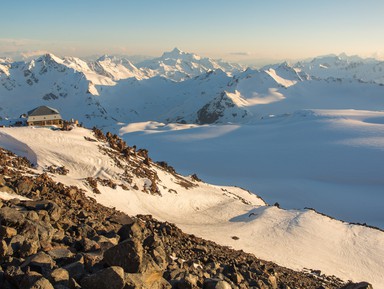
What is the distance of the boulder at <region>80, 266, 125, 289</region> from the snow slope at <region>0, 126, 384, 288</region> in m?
17.1

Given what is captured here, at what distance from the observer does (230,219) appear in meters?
32.3

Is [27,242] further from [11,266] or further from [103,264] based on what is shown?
[103,264]

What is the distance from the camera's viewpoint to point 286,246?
26969 millimetres

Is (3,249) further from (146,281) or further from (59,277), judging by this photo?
(146,281)

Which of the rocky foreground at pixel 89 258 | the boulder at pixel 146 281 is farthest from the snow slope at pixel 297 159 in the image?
the boulder at pixel 146 281

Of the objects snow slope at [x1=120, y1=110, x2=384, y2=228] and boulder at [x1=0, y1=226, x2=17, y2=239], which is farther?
snow slope at [x1=120, y1=110, x2=384, y2=228]

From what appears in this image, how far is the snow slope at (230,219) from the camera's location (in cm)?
2558

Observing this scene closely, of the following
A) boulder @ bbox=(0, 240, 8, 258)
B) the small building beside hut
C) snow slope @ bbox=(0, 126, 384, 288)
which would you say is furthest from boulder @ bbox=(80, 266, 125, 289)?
the small building beside hut

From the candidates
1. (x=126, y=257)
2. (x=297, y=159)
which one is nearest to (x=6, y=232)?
(x=126, y=257)

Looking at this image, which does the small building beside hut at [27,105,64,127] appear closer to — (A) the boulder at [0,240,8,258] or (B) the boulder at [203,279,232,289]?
(A) the boulder at [0,240,8,258]

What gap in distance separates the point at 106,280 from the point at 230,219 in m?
24.8

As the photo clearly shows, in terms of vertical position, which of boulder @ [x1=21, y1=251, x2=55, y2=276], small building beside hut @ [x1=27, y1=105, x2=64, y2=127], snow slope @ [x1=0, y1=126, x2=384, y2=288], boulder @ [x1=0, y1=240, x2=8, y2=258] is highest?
boulder @ [x1=0, y1=240, x2=8, y2=258]

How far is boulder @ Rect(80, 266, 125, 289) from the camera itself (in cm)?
825

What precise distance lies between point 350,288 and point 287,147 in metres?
90.8
